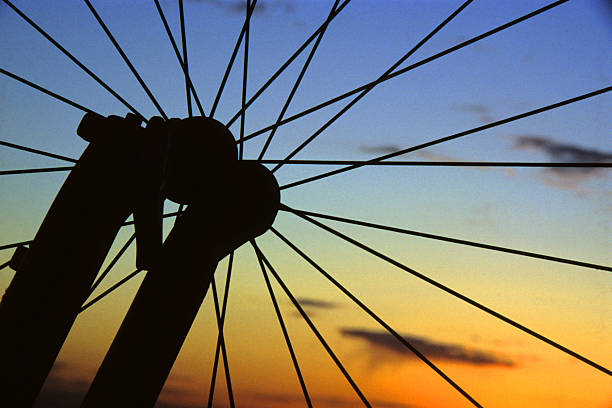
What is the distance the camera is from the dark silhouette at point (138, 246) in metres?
5.09

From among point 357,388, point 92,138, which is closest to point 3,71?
point 92,138

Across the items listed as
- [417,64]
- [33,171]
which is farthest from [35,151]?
[417,64]

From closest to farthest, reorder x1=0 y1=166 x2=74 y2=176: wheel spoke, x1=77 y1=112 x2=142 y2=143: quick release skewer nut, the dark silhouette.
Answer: the dark silhouette, x1=77 y1=112 x2=142 y2=143: quick release skewer nut, x1=0 y1=166 x2=74 y2=176: wheel spoke

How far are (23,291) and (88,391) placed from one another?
0.83 metres

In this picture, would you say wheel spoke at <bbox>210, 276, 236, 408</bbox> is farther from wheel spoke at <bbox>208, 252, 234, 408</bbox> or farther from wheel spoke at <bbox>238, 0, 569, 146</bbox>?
wheel spoke at <bbox>238, 0, 569, 146</bbox>

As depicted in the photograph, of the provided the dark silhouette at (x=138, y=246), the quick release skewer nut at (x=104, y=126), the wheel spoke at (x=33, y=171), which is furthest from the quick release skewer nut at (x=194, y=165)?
the wheel spoke at (x=33, y=171)

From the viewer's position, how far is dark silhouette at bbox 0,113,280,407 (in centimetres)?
509

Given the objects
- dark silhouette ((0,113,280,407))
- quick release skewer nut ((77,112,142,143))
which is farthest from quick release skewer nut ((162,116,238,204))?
quick release skewer nut ((77,112,142,143))

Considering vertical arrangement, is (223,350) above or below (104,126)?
below

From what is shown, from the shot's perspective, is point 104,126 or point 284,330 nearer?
point 104,126

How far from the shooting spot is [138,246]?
5.53m

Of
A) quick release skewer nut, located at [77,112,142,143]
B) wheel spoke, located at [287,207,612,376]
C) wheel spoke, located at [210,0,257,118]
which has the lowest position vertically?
wheel spoke, located at [287,207,612,376]

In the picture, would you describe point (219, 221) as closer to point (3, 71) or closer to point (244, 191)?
point (244, 191)

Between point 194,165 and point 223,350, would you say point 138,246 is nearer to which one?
point 194,165
